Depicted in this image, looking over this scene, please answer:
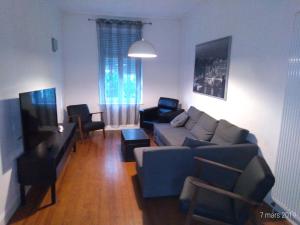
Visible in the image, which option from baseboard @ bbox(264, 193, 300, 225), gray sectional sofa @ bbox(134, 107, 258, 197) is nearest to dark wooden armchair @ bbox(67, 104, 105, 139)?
gray sectional sofa @ bbox(134, 107, 258, 197)

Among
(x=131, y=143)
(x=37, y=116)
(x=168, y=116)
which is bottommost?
(x=131, y=143)

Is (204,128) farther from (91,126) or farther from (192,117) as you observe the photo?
(91,126)

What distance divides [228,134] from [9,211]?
2.74 metres

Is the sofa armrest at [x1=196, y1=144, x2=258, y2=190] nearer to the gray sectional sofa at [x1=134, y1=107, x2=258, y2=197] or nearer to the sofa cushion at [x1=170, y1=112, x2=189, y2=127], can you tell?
the gray sectional sofa at [x1=134, y1=107, x2=258, y2=197]

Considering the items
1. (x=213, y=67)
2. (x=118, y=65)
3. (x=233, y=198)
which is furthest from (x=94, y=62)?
(x=233, y=198)

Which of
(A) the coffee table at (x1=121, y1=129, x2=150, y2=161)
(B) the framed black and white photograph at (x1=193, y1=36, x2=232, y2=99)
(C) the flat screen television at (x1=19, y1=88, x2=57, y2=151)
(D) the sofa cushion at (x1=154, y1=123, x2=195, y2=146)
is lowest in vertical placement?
(A) the coffee table at (x1=121, y1=129, x2=150, y2=161)

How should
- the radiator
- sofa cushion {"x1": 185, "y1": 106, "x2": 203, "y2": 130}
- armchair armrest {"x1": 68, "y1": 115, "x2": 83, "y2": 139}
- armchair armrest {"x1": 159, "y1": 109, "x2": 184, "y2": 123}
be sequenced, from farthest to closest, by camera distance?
1. armchair armrest {"x1": 159, "y1": 109, "x2": 184, "y2": 123}
2. armchair armrest {"x1": 68, "y1": 115, "x2": 83, "y2": 139}
3. sofa cushion {"x1": 185, "y1": 106, "x2": 203, "y2": 130}
4. the radiator

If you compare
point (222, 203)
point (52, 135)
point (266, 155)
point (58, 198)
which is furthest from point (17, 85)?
point (266, 155)

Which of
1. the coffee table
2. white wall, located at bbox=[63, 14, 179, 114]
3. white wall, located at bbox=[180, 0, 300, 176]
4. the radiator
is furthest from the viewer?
white wall, located at bbox=[63, 14, 179, 114]

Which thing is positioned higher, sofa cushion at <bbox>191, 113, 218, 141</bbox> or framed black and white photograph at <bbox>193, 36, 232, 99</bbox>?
framed black and white photograph at <bbox>193, 36, 232, 99</bbox>

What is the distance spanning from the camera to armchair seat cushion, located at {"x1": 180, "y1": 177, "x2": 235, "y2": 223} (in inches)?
70.6

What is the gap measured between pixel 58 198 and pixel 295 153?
2.67 meters

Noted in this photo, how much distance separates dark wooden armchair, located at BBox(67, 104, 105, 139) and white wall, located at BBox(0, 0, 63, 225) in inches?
54.2

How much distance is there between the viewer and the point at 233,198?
174 cm
